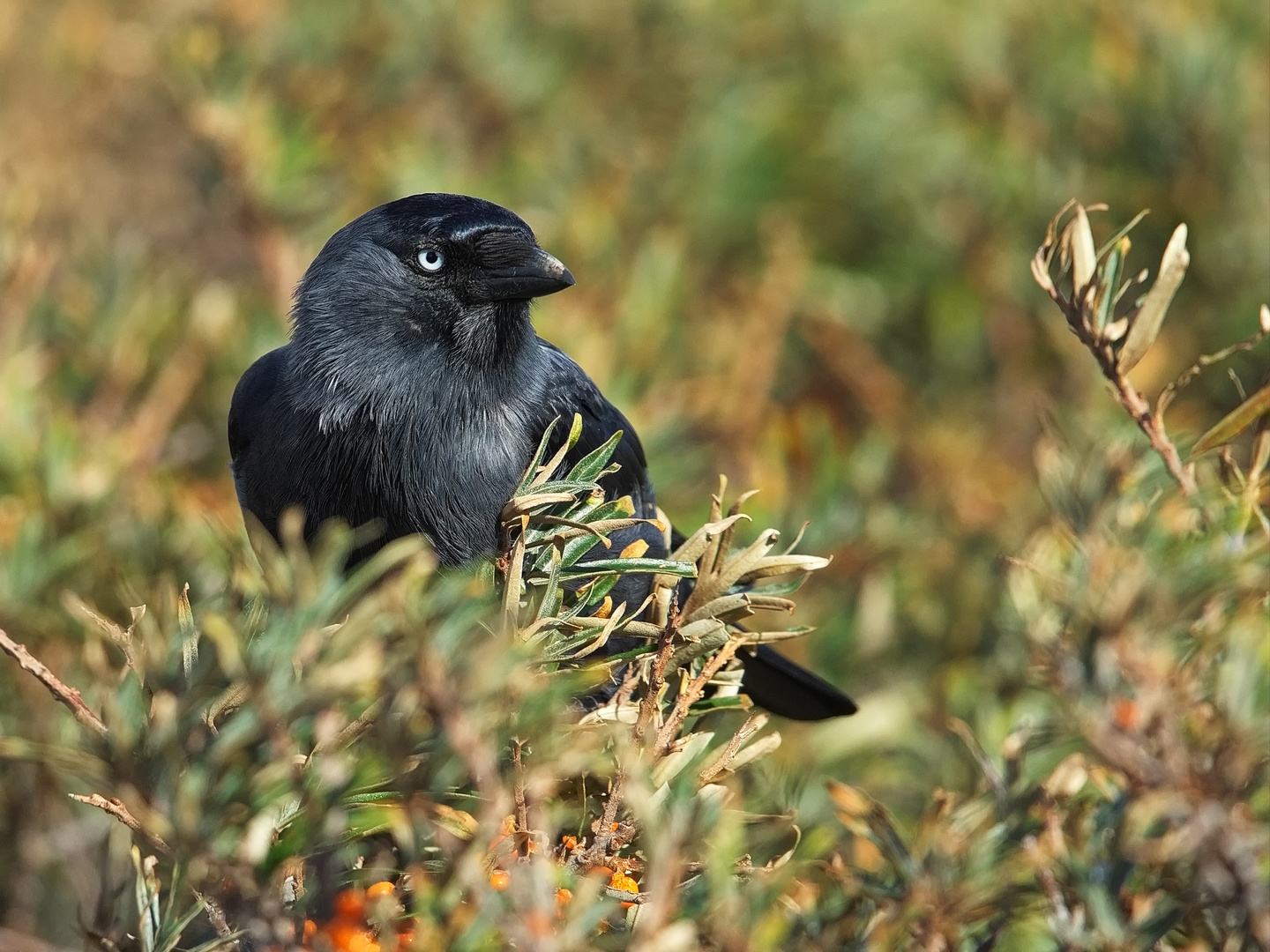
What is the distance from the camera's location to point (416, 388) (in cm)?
290

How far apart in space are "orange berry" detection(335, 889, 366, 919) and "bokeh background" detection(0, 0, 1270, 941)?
156 centimetres

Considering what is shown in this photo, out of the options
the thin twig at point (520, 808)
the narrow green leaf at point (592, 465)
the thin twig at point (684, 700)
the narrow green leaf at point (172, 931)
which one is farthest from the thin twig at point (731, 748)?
the narrow green leaf at point (172, 931)

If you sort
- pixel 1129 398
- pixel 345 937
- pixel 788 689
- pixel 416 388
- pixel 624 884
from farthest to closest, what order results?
pixel 788 689 < pixel 416 388 < pixel 1129 398 < pixel 624 884 < pixel 345 937

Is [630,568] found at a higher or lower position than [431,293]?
lower

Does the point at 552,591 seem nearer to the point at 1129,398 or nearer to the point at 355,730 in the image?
the point at 355,730

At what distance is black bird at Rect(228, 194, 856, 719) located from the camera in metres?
2.75

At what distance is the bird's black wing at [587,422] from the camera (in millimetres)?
3076

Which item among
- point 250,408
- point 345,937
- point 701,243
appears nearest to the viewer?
point 345,937

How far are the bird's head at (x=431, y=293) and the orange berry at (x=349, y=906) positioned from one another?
152 centimetres

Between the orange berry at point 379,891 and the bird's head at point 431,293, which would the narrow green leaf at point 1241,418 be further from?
the bird's head at point 431,293

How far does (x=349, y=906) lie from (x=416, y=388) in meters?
1.52

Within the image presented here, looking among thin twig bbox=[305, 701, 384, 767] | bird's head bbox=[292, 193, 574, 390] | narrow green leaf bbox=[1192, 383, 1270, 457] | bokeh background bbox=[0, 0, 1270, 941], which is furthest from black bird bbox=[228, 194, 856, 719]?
narrow green leaf bbox=[1192, 383, 1270, 457]

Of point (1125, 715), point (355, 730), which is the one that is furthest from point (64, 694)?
point (1125, 715)

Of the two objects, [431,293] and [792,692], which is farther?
[792,692]
